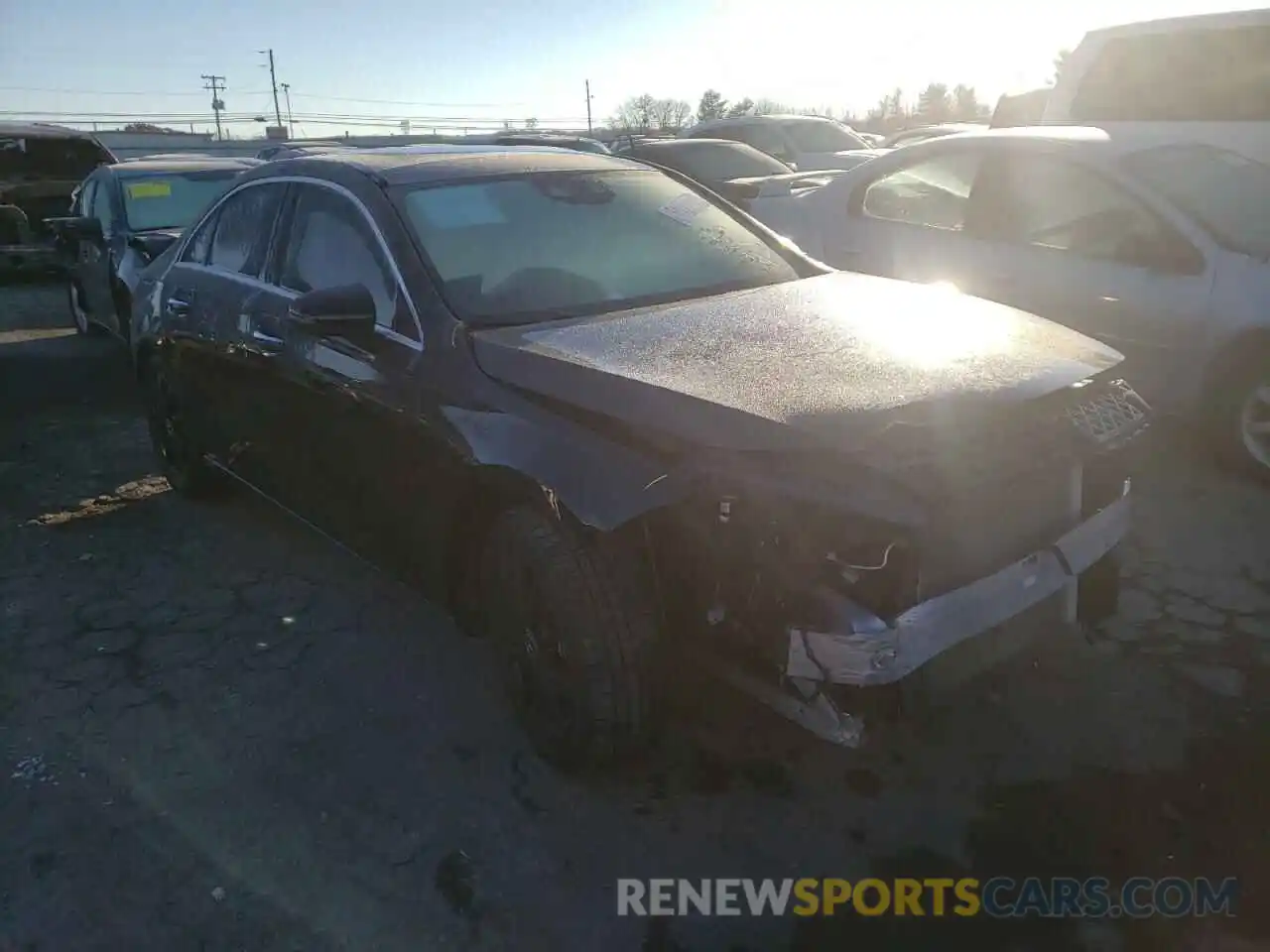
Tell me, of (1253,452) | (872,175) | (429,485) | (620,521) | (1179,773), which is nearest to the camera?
(620,521)

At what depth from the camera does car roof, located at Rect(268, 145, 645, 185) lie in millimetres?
3543

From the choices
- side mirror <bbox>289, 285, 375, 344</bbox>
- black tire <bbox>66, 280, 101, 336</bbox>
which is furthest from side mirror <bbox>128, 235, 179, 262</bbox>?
side mirror <bbox>289, 285, 375, 344</bbox>

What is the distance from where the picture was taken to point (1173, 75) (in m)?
7.54

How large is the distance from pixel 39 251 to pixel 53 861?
397 inches

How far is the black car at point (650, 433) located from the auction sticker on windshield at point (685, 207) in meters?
0.02

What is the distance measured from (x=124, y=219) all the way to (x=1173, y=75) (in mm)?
7913

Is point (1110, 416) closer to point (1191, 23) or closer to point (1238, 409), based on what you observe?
point (1238, 409)

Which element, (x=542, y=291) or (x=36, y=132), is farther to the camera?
(x=36, y=132)

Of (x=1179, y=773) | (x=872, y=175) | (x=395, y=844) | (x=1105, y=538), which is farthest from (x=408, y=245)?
(x=872, y=175)

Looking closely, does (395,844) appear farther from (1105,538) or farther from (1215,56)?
(1215,56)

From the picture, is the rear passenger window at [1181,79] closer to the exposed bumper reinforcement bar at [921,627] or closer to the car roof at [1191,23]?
the car roof at [1191,23]

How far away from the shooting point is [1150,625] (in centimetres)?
362

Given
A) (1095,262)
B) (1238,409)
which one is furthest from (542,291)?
(1238,409)

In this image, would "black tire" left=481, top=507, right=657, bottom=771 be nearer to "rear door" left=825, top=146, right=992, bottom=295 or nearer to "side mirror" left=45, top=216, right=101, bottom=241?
"rear door" left=825, top=146, right=992, bottom=295
